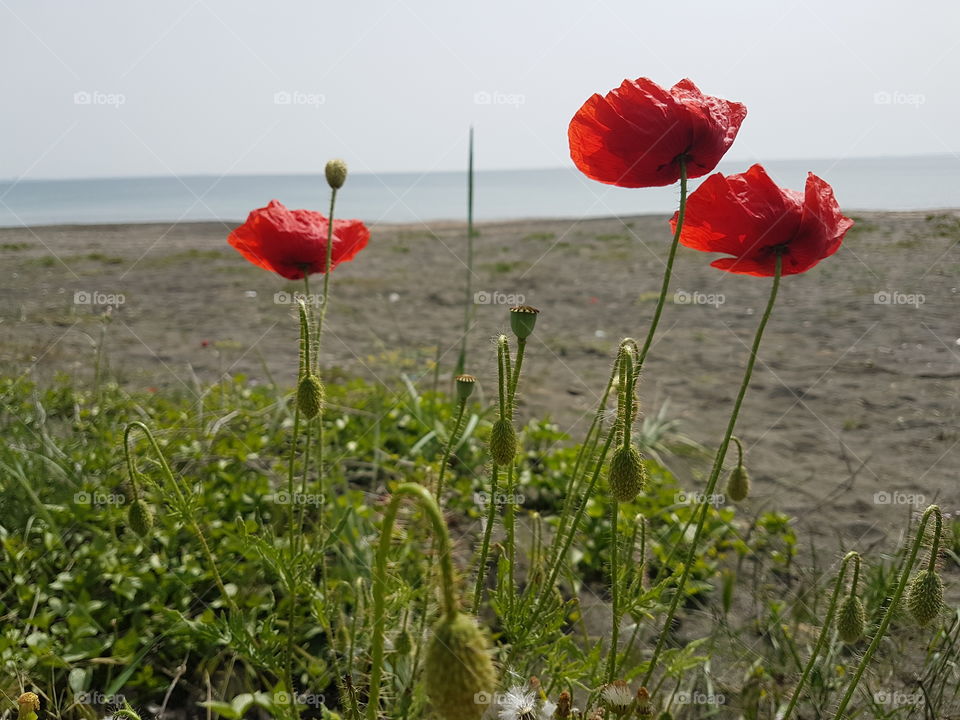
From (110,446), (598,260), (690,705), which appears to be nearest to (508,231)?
(598,260)

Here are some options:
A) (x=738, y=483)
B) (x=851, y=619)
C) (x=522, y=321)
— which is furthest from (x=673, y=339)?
(x=522, y=321)

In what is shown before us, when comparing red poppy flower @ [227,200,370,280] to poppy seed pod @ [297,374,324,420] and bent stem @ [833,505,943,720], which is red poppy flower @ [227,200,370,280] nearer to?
poppy seed pod @ [297,374,324,420]

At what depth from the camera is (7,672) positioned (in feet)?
6.42

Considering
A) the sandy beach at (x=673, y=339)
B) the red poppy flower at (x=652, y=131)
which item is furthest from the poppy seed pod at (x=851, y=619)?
the sandy beach at (x=673, y=339)

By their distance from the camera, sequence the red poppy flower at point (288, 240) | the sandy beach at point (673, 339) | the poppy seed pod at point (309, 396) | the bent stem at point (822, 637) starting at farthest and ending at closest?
the sandy beach at point (673, 339) < the red poppy flower at point (288, 240) < the poppy seed pod at point (309, 396) < the bent stem at point (822, 637)

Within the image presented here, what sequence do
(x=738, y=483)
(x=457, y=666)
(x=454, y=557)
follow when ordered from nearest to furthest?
(x=457, y=666), (x=738, y=483), (x=454, y=557)

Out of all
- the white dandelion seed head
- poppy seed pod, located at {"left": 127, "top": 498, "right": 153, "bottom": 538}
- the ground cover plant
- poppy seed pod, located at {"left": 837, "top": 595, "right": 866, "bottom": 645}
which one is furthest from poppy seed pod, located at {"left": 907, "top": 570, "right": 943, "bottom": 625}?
poppy seed pod, located at {"left": 127, "top": 498, "right": 153, "bottom": 538}

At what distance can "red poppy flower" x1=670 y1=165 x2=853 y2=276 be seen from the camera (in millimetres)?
1442

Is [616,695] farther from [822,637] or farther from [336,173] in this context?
[336,173]

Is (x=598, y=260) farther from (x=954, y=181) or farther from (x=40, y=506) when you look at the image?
(x=40, y=506)

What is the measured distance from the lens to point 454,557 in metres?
2.58

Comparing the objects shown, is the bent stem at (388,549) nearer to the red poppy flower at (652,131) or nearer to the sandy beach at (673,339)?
the red poppy flower at (652,131)

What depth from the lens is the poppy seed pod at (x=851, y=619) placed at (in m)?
1.48

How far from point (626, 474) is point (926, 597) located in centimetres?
62
